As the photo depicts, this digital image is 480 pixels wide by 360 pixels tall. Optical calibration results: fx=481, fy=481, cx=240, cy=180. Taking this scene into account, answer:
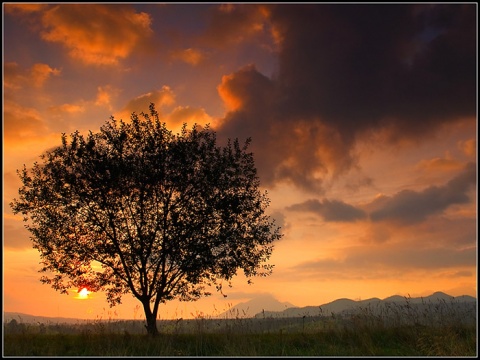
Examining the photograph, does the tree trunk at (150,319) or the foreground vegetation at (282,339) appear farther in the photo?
the tree trunk at (150,319)

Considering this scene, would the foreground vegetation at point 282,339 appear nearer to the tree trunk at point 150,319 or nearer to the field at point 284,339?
the field at point 284,339

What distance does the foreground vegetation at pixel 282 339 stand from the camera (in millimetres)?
28344

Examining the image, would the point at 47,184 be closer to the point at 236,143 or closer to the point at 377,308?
the point at 236,143

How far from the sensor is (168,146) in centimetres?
3691

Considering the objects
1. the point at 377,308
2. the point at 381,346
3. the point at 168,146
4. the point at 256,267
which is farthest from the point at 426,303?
the point at 168,146

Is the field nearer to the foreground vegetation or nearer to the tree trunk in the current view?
the foreground vegetation

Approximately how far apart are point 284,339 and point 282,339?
8.7 inches

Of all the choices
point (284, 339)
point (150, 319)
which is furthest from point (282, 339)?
point (150, 319)

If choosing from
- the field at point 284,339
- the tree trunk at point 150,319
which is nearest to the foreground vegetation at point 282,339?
the field at point 284,339

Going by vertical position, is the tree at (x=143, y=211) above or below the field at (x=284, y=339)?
above

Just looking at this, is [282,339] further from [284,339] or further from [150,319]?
[150,319]

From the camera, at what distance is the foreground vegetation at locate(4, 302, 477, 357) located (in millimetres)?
28344

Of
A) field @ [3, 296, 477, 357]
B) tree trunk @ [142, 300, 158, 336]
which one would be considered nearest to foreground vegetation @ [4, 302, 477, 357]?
field @ [3, 296, 477, 357]

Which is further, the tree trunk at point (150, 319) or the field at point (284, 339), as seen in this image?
the tree trunk at point (150, 319)
